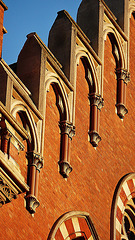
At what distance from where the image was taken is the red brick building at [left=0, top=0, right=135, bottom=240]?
1952cm

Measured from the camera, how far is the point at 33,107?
20.7 metres

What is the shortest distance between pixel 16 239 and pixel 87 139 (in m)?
4.30

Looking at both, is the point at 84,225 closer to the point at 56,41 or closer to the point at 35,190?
the point at 35,190

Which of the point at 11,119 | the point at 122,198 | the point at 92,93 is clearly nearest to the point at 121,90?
the point at 92,93

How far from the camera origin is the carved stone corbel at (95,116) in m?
22.7

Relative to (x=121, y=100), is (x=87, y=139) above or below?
below

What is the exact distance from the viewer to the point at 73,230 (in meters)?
21.2

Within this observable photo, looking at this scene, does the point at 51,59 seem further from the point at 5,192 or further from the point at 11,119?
the point at 5,192

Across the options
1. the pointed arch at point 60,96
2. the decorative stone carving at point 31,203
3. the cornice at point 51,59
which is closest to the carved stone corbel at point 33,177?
the decorative stone carving at point 31,203

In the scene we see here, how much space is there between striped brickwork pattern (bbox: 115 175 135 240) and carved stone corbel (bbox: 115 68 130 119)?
170cm

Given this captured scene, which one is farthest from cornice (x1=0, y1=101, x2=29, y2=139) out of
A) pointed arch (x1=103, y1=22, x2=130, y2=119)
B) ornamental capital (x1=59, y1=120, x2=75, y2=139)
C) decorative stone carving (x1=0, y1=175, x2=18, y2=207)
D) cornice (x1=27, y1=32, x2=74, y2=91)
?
pointed arch (x1=103, y1=22, x2=130, y2=119)

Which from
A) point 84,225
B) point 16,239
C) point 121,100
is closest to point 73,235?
point 84,225

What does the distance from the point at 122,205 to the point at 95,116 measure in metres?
2.14

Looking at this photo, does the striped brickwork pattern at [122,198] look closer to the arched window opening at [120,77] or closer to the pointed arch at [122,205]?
the pointed arch at [122,205]
